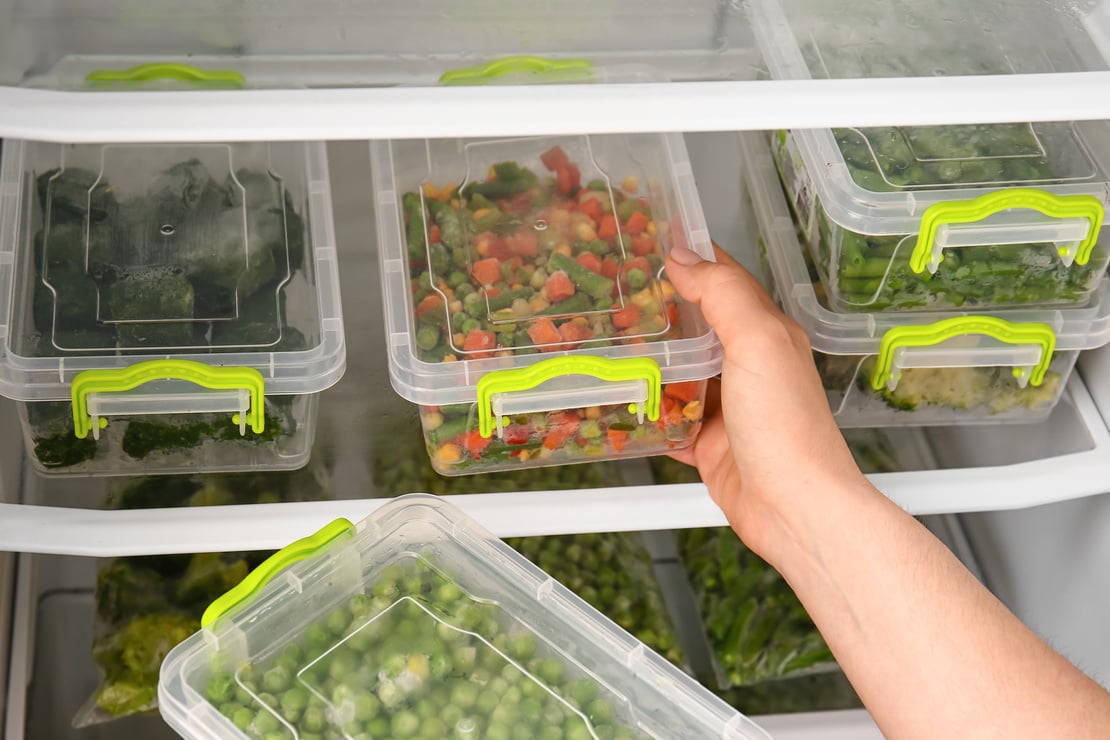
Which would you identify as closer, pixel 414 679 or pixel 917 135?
pixel 414 679

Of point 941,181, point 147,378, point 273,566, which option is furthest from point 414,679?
point 941,181

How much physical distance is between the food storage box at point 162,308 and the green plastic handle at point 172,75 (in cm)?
21

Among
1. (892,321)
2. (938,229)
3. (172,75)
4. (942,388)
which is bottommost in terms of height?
(942,388)

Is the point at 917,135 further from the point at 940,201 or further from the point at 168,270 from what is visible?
the point at 168,270

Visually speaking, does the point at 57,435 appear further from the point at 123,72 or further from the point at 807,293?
the point at 807,293

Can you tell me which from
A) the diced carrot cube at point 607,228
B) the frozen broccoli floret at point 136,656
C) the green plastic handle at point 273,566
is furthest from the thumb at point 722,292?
the frozen broccoli floret at point 136,656

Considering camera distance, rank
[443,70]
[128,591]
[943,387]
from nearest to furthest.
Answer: [443,70] → [943,387] → [128,591]

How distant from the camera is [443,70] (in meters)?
1.11

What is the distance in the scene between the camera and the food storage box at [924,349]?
127 centimetres

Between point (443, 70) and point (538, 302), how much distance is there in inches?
10.3

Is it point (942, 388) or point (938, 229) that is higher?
point (938, 229)

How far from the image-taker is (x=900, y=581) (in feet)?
3.48

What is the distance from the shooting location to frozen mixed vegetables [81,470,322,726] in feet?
4.51

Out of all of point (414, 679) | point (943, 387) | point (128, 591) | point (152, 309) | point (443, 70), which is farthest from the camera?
point (128, 591)
